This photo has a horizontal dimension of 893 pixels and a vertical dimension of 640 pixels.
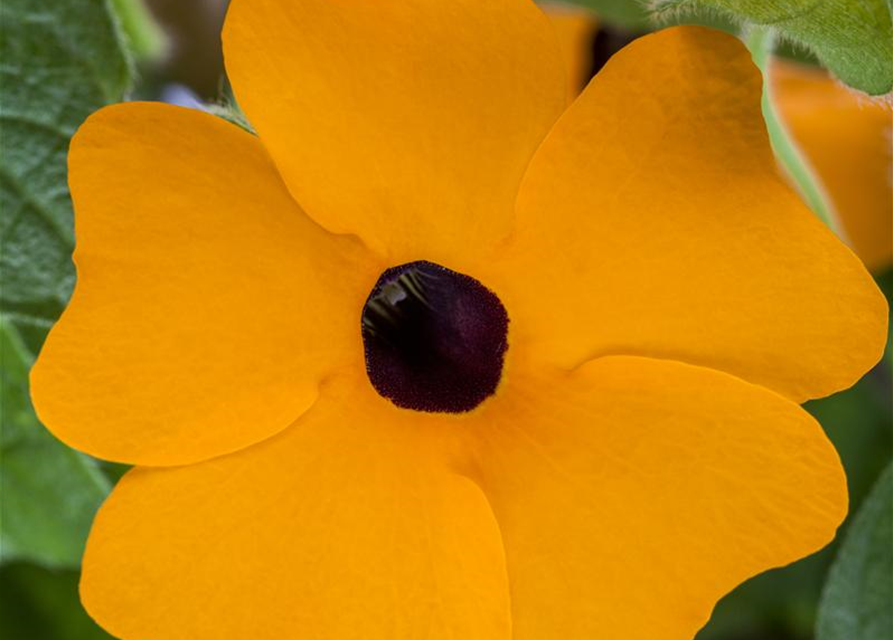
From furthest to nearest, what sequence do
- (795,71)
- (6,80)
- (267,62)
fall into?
1. (795,71)
2. (6,80)
3. (267,62)

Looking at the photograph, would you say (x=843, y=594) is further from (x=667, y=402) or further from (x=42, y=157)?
(x=42, y=157)

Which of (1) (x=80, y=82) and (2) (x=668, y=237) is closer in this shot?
(2) (x=668, y=237)

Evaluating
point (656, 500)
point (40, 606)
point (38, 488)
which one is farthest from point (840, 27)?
point (40, 606)

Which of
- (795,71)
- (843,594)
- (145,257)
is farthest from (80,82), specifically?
(795,71)

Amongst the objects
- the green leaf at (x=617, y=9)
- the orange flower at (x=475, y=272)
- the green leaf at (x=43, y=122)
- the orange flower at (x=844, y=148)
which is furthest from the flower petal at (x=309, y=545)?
the orange flower at (x=844, y=148)

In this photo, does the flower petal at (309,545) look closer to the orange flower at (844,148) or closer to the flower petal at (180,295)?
the flower petal at (180,295)

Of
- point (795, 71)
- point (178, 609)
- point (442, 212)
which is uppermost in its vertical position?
point (442, 212)

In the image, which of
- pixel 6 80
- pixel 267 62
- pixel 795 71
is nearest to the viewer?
pixel 267 62

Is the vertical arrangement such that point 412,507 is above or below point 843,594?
above
